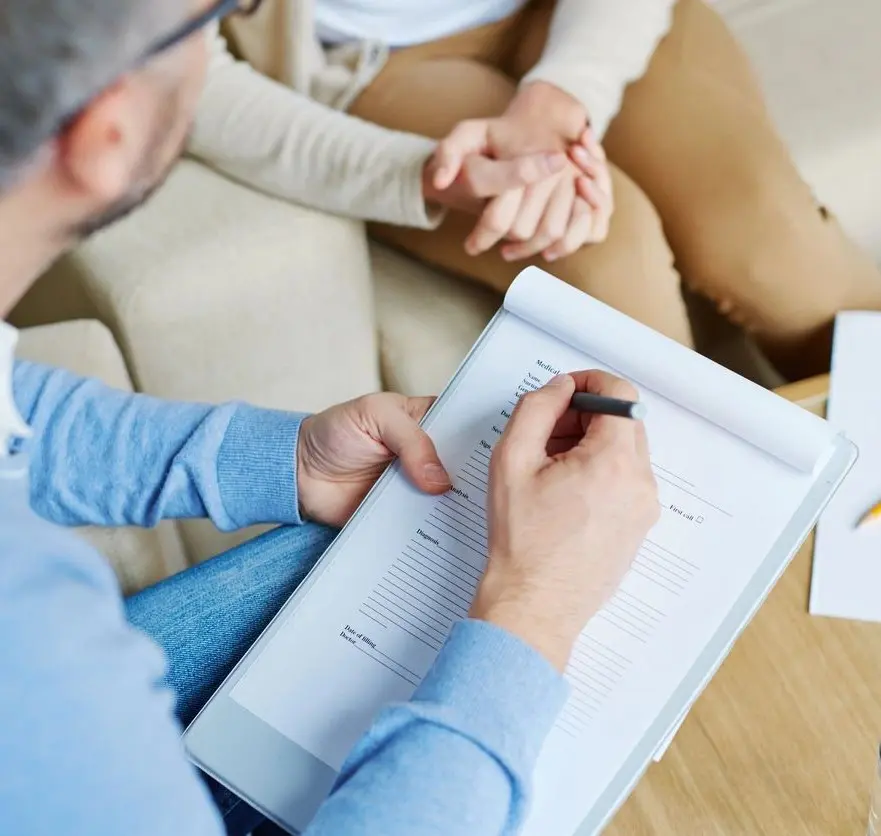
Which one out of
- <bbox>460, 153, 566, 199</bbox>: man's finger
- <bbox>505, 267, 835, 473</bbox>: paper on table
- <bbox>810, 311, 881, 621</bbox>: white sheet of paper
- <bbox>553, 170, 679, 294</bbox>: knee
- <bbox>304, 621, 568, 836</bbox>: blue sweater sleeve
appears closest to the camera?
<bbox>304, 621, 568, 836</bbox>: blue sweater sleeve

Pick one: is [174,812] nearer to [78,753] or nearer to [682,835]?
[78,753]

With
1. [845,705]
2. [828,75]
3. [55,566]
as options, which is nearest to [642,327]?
[845,705]

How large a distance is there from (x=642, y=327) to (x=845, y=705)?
11.2 inches

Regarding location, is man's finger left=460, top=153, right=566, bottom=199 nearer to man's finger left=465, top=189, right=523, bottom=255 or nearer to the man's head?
man's finger left=465, top=189, right=523, bottom=255

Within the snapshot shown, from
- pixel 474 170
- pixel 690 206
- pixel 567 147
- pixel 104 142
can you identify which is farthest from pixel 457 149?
pixel 104 142

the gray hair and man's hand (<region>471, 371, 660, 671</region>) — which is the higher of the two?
the gray hair

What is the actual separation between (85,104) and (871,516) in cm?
59

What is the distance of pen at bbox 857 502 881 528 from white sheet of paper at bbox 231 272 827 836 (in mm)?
168

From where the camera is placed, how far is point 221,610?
0.66 metres

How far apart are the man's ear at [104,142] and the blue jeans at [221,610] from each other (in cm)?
31

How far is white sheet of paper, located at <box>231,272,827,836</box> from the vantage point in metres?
0.53

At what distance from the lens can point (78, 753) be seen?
1.25 ft

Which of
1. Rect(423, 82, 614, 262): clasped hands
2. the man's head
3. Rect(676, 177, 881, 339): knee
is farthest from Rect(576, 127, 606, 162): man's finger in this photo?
the man's head

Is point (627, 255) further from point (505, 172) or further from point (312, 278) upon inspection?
point (312, 278)
